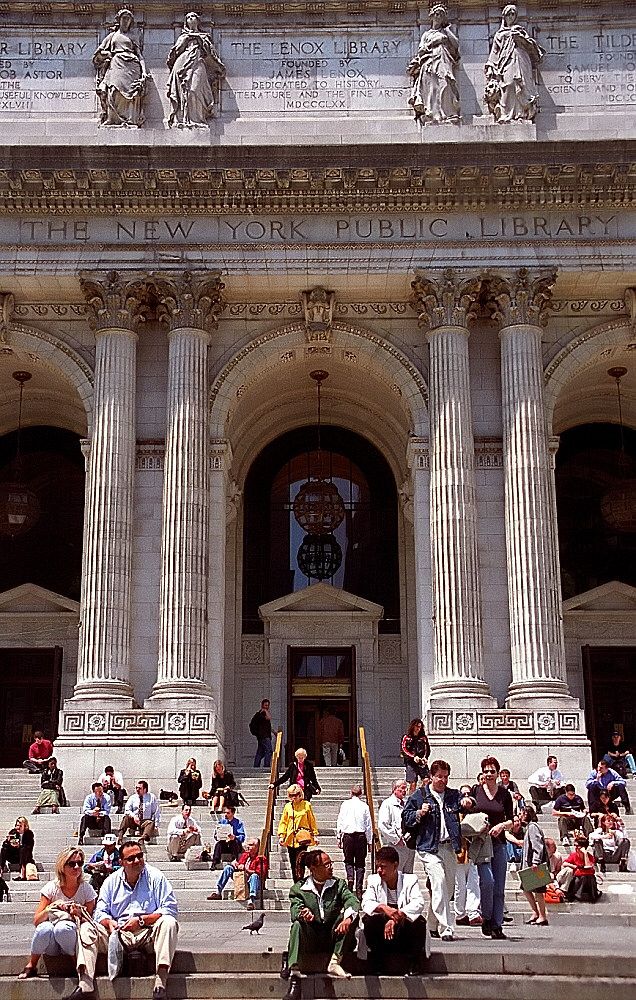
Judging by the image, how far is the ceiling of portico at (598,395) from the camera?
34500 millimetres

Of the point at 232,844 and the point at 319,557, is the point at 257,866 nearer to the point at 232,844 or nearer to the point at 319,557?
the point at 232,844

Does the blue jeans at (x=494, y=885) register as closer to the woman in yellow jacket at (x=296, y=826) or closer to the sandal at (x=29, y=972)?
the woman in yellow jacket at (x=296, y=826)

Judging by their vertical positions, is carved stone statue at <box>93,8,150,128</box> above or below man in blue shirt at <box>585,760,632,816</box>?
above

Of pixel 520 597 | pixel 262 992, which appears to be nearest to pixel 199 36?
pixel 520 597

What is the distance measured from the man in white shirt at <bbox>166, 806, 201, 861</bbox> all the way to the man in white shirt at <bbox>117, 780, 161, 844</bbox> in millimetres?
479

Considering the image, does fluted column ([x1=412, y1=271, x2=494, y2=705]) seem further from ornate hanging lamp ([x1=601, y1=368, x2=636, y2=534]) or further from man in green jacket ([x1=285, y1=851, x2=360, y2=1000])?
man in green jacket ([x1=285, y1=851, x2=360, y2=1000])

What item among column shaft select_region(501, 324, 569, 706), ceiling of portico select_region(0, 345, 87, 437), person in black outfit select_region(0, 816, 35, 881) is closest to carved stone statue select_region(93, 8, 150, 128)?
ceiling of portico select_region(0, 345, 87, 437)

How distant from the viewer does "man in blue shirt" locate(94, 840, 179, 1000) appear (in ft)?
42.0

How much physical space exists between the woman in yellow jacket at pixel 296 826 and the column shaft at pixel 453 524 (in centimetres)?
1042

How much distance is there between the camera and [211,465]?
32.5 meters

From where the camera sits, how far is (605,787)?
83.6 feet

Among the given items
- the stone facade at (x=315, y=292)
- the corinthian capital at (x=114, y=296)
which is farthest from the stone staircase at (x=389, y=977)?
the corinthian capital at (x=114, y=296)

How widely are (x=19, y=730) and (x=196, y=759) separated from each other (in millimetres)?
9387

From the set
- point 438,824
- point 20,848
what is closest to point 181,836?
point 20,848
